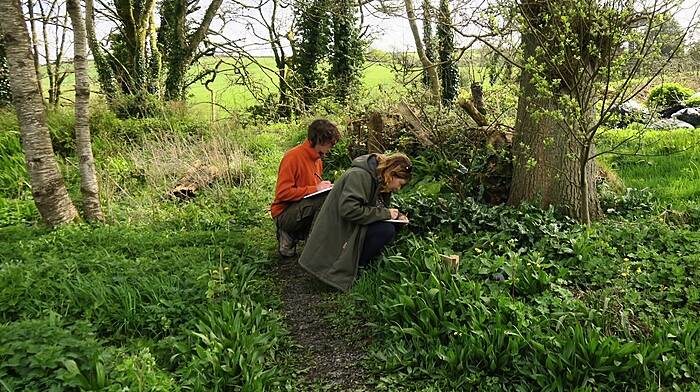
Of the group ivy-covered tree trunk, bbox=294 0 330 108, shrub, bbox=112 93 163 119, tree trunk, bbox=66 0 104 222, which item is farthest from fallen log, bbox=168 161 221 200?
ivy-covered tree trunk, bbox=294 0 330 108

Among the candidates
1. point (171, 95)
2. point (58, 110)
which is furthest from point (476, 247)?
point (171, 95)

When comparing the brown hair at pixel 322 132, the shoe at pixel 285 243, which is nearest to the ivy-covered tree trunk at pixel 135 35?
the shoe at pixel 285 243

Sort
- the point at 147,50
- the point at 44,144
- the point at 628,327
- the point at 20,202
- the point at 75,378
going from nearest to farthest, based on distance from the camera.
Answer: the point at 75,378
the point at 628,327
the point at 44,144
the point at 20,202
the point at 147,50

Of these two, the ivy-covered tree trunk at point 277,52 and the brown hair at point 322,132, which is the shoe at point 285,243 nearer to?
the brown hair at point 322,132

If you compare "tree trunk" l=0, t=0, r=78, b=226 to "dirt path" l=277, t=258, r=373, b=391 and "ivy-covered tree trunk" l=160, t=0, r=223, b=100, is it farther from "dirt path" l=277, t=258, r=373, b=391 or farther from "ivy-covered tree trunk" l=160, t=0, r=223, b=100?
"ivy-covered tree trunk" l=160, t=0, r=223, b=100

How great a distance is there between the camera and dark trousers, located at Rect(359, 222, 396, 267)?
438 centimetres

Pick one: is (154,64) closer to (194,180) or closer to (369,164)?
(194,180)

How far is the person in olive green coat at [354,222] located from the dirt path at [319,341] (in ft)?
0.90

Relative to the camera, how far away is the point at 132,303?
3.68m

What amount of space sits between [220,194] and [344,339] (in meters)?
3.77

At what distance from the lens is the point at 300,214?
198 inches

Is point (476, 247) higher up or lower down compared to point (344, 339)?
higher up

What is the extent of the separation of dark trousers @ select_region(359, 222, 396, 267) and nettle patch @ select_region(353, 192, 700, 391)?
5.0 inches

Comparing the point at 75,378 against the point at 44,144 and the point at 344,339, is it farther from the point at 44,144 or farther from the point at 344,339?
the point at 44,144
